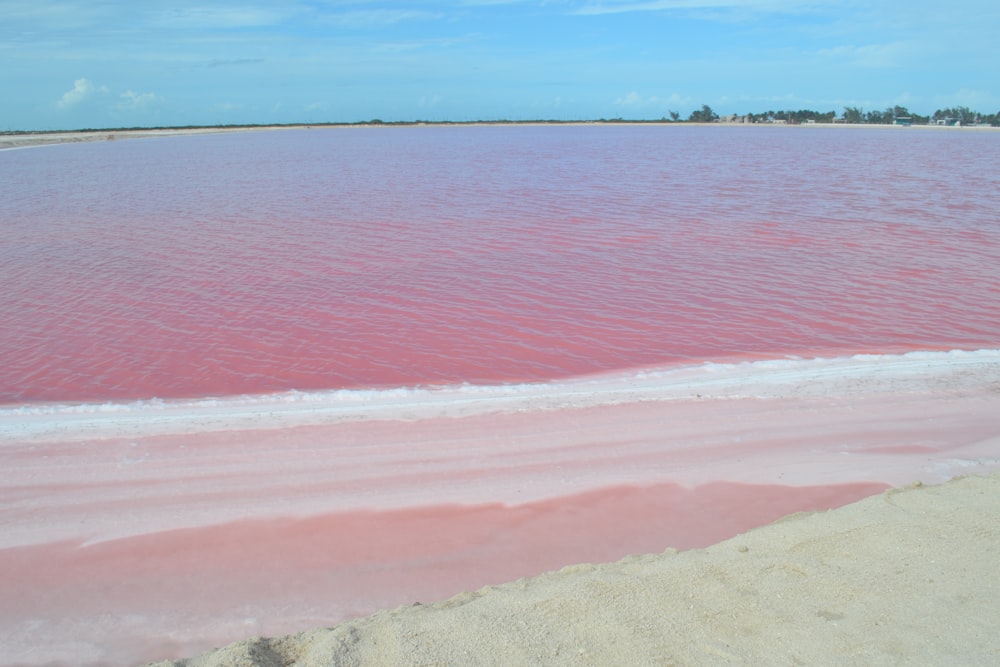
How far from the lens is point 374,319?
9289mm

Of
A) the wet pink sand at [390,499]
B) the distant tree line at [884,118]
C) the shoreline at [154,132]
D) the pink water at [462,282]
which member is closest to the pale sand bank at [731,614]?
the wet pink sand at [390,499]

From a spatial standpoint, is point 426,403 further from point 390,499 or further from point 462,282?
point 462,282

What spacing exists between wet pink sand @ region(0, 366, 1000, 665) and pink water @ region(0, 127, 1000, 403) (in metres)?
1.51

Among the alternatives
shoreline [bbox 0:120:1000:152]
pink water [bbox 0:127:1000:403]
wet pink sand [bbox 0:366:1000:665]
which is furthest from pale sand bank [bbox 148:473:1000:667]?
shoreline [bbox 0:120:1000:152]

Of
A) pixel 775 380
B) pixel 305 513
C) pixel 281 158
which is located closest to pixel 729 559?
pixel 305 513

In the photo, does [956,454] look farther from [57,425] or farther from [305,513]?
[57,425]

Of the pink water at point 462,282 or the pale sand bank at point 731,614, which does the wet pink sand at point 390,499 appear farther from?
the pink water at point 462,282

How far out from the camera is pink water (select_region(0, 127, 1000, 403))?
25.8 feet

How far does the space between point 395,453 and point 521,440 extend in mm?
1067

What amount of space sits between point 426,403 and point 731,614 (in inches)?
153

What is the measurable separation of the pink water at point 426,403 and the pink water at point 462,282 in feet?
0.23

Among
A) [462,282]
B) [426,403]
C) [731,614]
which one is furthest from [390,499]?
[462,282]

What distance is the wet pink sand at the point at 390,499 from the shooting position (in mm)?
3816

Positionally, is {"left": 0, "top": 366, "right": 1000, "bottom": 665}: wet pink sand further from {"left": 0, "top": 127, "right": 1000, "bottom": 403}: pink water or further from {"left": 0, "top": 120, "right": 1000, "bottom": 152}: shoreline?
{"left": 0, "top": 120, "right": 1000, "bottom": 152}: shoreline
